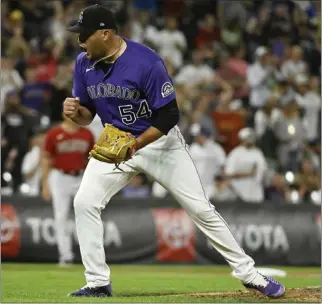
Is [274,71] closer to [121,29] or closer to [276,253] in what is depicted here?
[121,29]

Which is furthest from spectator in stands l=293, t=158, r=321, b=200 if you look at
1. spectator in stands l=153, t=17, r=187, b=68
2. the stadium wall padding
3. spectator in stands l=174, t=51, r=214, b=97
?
spectator in stands l=153, t=17, r=187, b=68

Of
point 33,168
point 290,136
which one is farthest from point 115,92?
point 290,136

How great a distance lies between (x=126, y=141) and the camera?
707cm

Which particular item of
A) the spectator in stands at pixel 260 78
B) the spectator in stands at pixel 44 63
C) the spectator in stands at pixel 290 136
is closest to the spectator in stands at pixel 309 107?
the spectator in stands at pixel 290 136

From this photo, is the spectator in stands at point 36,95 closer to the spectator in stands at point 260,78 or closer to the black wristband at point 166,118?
the spectator in stands at point 260,78

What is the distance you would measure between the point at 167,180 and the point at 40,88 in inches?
375

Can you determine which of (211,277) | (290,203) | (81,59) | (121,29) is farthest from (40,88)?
(81,59)

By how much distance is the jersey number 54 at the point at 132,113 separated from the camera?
7.36 meters

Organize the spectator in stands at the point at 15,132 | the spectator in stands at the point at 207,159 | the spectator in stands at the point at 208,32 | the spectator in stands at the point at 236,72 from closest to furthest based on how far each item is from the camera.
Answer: the spectator in stands at the point at 15,132, the spectator in stands at the point at 207,159, the spectator in stands at the point at 236,72, the spectator in stands at the point at 208,32

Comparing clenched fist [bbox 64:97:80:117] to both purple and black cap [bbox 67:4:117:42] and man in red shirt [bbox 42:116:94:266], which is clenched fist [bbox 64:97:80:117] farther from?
man in red shirt [bbox 42:116:94:266]

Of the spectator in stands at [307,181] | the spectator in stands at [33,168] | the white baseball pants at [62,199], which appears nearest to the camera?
the white baseball pants at [62,199]

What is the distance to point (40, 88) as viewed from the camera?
1652 cm

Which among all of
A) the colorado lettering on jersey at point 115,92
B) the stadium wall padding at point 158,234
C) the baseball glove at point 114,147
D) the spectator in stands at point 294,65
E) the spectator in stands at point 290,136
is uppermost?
the spectator in stands at point 294,65

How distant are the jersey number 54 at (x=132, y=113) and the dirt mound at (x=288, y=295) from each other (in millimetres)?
1651
